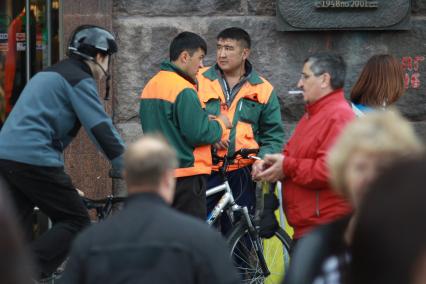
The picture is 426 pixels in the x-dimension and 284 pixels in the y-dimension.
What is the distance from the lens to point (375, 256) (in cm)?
196

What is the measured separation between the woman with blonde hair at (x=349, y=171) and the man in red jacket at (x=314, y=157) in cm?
Answer: 195

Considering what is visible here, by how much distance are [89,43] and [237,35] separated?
1627 mm

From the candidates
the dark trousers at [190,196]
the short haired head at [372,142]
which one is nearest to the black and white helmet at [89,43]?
the dark trousers at [190,196]

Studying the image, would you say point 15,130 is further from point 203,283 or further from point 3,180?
point 203,283

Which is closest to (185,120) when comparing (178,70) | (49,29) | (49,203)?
(178,70)

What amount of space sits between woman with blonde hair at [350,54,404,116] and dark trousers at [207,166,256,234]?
1.14 metres

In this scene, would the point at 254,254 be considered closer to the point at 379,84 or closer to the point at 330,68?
the point at 379,84

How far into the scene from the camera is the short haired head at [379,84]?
6.45 meters

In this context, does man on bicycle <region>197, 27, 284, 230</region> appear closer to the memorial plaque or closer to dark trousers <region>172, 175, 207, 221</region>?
dark trousers <region>172, 175, 207, 221</region>

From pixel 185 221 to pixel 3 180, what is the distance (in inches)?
112

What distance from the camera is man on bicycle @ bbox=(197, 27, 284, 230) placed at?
286 inches

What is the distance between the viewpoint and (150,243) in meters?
3.32

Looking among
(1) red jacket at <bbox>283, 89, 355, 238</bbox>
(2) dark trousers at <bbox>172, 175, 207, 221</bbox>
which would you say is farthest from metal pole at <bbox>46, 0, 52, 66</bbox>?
(1) red jacket at <bbox>283, 89, 355, 238</bbox>

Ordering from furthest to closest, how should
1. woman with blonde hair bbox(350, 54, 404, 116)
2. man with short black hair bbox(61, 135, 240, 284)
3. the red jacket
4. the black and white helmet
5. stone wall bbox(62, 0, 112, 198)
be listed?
stone wall bbox(62, 0, 112, 198) < woman with blonde hair bbox(350, 54, 404, 116) < the black and white helmet < the red jacket < man with short black hair bbox(61, 135, 240, 284)
